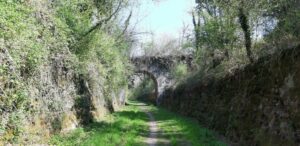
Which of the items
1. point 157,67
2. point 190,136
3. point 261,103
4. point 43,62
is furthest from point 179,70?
point 43,62

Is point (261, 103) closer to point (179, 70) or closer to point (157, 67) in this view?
point (179, 70)

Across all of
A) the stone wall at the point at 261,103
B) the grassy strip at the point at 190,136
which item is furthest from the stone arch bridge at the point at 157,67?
the grassy strip at the point at 190,136

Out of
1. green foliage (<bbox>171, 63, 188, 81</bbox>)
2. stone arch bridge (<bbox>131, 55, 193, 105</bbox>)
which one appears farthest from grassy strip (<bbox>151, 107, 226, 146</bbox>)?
stone arch bridge (<bbox>131, 55, 193, 105</bbox>)

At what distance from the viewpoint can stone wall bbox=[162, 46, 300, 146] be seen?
1095 centimetres

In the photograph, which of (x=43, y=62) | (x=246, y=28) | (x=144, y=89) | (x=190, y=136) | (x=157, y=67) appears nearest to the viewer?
(x=43, y=62)

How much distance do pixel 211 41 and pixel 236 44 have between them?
2.61 meters

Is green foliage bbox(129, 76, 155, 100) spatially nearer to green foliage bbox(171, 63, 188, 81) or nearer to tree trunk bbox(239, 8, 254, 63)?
green foliage bbox(171, 63, 188, 81)

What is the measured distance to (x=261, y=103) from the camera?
13281 mm

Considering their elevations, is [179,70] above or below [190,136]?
above

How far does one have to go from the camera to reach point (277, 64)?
12430 millimetres

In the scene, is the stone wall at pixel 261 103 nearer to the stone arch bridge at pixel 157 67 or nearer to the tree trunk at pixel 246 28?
the tree trunk at pixel 246 28

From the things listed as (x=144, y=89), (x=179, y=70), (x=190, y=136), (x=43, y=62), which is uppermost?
(x=179, y=70)

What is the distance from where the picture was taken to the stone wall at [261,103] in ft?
35.9

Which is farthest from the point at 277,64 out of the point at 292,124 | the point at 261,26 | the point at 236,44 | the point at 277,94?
the point at 236,44
